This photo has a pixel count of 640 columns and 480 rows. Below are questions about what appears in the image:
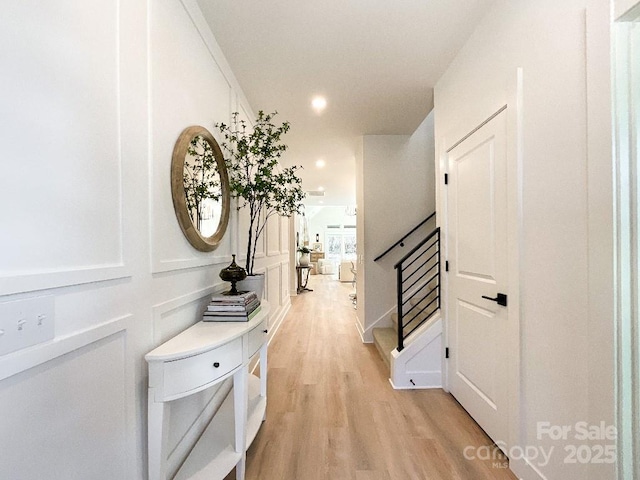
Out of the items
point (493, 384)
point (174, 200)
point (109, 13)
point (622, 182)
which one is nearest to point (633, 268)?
point (622, 182)

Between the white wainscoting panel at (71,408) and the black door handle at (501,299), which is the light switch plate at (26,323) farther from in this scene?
the black door handle at (501,299)

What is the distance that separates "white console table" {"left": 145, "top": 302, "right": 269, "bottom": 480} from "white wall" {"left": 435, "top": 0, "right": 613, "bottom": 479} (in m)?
1.43

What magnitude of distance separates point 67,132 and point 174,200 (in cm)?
61

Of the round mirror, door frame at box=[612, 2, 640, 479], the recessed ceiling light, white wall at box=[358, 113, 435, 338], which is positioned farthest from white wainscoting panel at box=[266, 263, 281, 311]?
door frame at box=[612, 2, 640, 479]

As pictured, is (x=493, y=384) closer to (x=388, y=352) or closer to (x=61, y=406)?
(x=388, y=352)

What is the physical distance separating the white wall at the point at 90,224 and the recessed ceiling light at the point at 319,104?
1.48 metres

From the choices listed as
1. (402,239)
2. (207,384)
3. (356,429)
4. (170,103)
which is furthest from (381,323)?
(170,103)

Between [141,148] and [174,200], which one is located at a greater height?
[141,148]

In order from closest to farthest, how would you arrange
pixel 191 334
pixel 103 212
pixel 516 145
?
pixel 103 212 → pixel 191 334 → pixel 516 145

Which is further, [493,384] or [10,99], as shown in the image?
[493,384]

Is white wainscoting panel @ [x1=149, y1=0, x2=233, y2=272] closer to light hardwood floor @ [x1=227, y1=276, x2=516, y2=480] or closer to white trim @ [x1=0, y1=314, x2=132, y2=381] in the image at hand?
white trim @ [x1=0, y1=314, x2=132, y2=381]

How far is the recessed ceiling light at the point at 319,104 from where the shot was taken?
9.34 feet

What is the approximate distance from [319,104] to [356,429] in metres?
2.82

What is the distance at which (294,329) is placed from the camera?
4266 millimetres
